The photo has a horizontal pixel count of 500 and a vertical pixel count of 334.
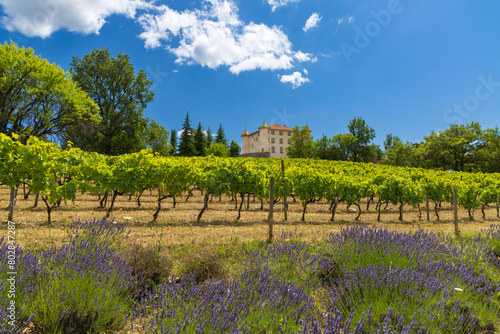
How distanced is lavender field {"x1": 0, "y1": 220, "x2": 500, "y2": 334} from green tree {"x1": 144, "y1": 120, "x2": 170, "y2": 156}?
104 ft

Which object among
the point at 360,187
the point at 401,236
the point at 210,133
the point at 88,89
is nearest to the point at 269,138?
the point at 210,133

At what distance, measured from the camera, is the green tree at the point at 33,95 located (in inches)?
860

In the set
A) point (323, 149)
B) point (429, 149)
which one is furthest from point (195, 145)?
point (429, 149)

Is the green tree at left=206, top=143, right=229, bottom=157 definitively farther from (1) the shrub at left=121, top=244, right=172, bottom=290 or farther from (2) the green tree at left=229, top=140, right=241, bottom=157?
(1) the shrub at left=121, top=244, right=172, bottom=290

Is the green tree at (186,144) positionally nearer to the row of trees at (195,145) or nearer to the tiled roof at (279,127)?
the row of trees at (195,145)

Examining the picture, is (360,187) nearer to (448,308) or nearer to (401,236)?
(401,236)

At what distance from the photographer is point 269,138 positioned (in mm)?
70875

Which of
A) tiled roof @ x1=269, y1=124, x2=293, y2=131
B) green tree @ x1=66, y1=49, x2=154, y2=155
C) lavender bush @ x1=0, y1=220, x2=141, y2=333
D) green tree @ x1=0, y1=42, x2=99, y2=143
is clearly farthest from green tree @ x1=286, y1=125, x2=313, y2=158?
lavender bush @ x1=0, y1=220, x2=141, y2=333

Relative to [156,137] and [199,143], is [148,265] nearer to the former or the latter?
[156,137]

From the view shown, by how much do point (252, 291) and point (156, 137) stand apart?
1373 inches

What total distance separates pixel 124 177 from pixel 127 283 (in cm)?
626

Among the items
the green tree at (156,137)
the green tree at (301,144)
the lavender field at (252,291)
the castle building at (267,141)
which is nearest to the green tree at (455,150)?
the green tree at (301,144)

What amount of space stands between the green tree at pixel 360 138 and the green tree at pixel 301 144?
9.29 metres

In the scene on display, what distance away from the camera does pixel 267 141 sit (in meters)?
70.1
